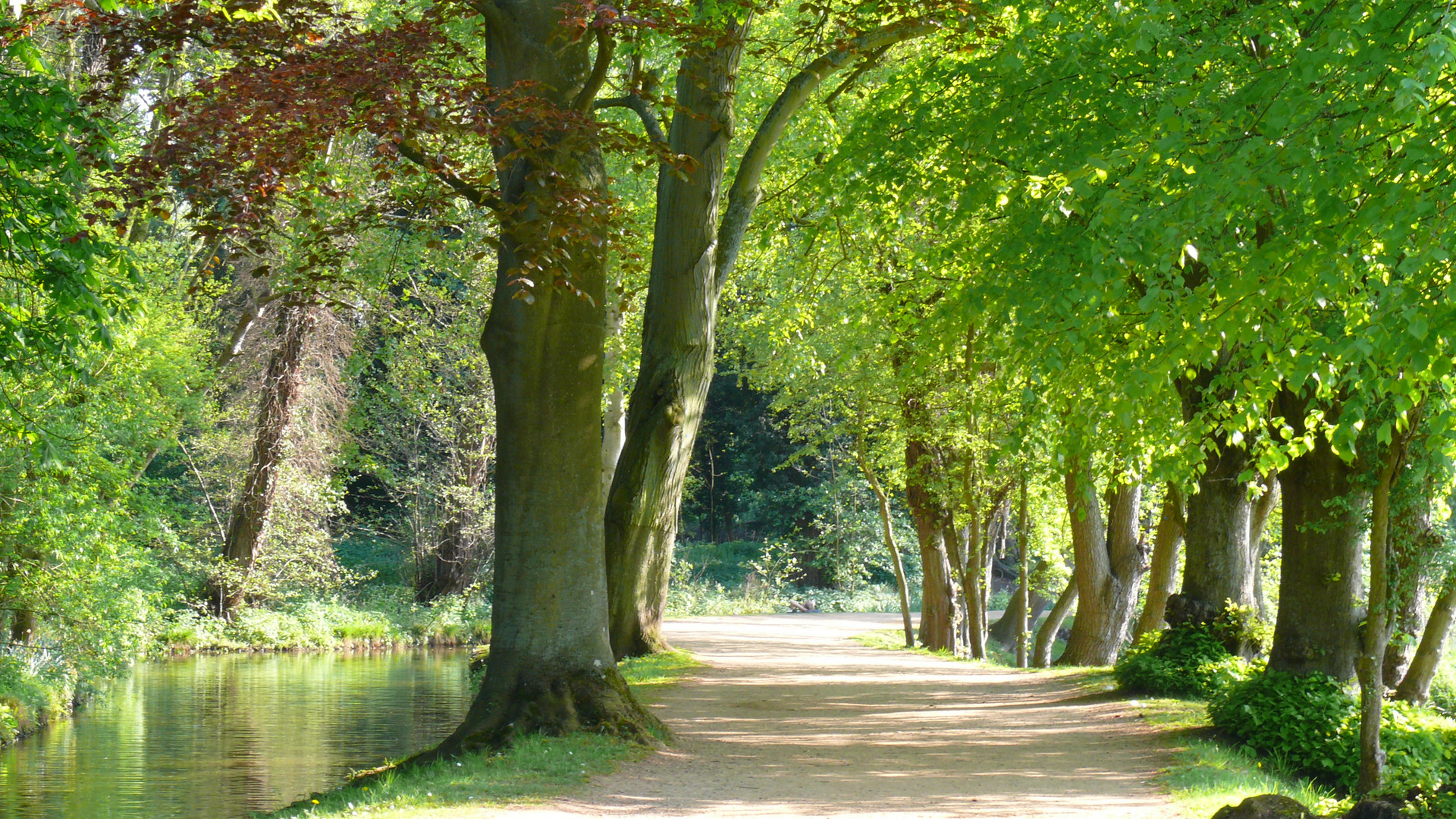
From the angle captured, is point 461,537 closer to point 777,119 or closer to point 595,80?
point 777,119

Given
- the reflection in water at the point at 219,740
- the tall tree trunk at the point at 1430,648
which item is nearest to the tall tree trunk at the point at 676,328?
the reflection in water at the point at 219,740

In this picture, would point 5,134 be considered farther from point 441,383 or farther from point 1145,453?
point 441,383

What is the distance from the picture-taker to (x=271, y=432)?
28031 millimetres

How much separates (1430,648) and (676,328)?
7.47m

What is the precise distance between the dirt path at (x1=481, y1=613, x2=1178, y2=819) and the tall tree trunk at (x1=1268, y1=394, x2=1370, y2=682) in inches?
63.2

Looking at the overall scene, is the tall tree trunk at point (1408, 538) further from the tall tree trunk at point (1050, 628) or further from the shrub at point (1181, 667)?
the tall tree trunk at point (1050, 628)

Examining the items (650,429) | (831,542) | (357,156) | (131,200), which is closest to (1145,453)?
(650,429)

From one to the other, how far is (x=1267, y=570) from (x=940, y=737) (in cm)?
2251

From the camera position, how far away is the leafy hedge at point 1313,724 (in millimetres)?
8731

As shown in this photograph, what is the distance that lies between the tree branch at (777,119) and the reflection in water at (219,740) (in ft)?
21.5

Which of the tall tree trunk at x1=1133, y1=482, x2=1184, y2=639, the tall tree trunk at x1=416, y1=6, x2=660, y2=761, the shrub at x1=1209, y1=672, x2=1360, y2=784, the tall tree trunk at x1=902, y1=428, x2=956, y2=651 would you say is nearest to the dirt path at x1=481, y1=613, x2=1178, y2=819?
the shrub at x1=1209, y1=672, x2=1360, y2=784

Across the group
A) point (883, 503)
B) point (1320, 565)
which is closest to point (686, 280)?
point (1320, 565)

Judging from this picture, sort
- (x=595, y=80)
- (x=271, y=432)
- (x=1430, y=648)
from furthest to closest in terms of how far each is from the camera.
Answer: (x=271, y=432) < (x=1430, y=648) < (x=595, y=80)

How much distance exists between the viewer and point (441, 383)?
89.5 feet
